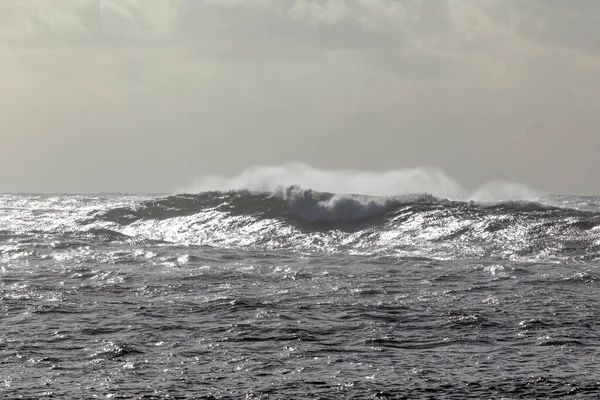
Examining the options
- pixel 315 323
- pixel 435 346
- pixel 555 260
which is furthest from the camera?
pixel 555 260

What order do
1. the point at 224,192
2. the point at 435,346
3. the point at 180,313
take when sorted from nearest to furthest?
the point at 435,346 < the point at 180,313 < the point at 224,192

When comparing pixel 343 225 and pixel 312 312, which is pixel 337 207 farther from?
pixel 312 312

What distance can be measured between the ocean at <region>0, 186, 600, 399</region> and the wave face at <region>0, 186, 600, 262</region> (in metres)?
0.19

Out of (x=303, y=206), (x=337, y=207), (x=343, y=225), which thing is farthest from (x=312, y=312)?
(x=303, y=206)

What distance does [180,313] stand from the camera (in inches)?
634

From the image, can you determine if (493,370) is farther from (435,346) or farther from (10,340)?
(10,340)

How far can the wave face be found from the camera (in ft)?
92.6

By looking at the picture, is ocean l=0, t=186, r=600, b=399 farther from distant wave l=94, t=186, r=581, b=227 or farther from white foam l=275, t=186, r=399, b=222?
white foam l=275, t=186, r=399, b=222

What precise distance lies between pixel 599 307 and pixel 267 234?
18.9 metres

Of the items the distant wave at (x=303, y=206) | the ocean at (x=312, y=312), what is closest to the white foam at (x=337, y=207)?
the distant wave at (x=303, y=206)

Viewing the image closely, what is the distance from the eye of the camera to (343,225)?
35.2m

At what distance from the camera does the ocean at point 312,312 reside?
11227mm

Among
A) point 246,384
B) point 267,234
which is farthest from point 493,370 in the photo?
point 267,234

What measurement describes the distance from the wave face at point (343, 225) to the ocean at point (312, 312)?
188 millimetres
